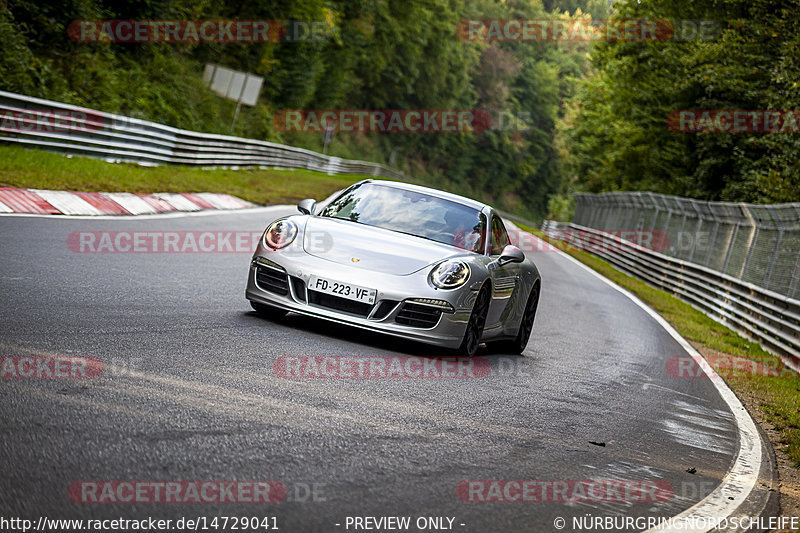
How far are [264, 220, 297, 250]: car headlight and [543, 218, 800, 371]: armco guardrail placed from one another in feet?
24.8

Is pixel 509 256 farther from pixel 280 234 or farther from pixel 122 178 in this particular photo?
pixel 122 178

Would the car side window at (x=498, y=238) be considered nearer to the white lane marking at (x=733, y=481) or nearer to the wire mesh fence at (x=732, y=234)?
the white lane marking at (x=733, y=481)

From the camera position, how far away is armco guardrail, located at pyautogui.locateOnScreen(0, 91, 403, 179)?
18.8 m

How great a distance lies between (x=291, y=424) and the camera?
5.12m

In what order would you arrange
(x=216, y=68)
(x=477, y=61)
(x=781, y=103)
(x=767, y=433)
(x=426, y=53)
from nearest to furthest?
(x=767, y=433), (x=781, y=103), (x=216, y=68), (x=426, y=53), (x=477, y=61)

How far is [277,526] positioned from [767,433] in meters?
5.73

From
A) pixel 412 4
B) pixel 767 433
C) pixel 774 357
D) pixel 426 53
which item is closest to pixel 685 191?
pixel 774 357

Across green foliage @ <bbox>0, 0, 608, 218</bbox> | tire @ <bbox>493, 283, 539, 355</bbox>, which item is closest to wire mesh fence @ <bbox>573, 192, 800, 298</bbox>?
tire @ <bbox>493, 283, 539, 355</bbox>

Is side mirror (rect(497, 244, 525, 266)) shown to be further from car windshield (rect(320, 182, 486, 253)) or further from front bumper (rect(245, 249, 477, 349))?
front bumper (rect(245, 249, 477, 349))

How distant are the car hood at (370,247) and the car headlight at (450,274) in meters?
0.10

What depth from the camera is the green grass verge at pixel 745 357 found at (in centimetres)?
884

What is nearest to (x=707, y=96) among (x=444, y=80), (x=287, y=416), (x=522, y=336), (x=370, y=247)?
(x=522, y=336)

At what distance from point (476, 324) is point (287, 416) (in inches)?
137

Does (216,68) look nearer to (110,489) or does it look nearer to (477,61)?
(110,489)
